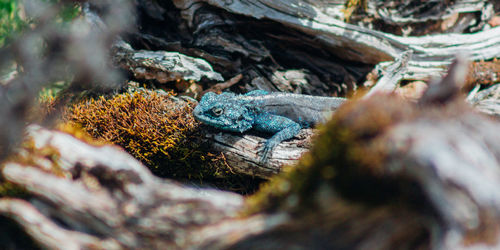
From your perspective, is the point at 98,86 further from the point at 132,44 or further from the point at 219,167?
the point at 219,167

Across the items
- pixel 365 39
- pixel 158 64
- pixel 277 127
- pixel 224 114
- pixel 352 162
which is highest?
pixel 352 162

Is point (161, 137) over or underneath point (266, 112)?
underneath

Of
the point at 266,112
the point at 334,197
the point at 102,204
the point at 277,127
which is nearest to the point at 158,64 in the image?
the point at 266,112

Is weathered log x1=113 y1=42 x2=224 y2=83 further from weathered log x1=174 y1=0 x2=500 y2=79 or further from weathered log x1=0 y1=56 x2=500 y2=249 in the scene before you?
weathered log x1=0 y1=56 x2=500 y2=249

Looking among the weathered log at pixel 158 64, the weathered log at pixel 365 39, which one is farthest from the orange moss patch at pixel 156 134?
the weathered log at pixel 365 39

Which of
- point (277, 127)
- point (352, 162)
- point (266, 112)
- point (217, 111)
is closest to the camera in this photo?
point (352, 162)

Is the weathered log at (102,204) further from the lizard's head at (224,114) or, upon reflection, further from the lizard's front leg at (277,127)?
the lizard's front leg at (277,127)

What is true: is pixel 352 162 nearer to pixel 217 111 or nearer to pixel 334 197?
pixel 334 197

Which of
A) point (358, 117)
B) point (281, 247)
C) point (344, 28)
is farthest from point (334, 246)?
point (344, 28)
